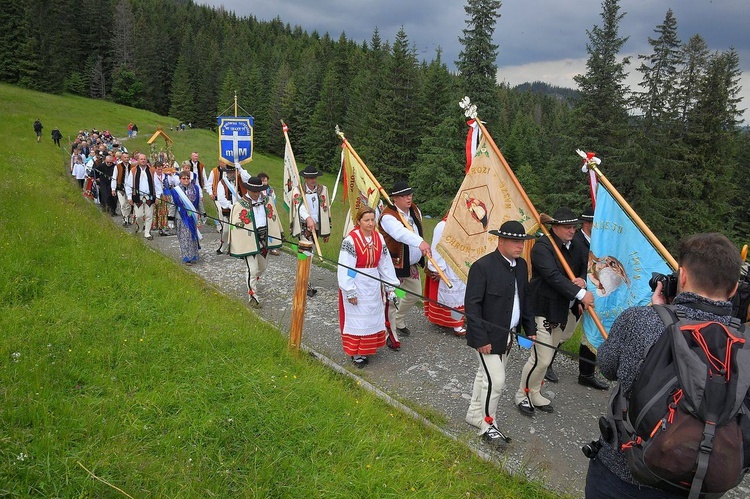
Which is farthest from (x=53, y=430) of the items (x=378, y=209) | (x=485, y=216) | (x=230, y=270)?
(x=230, y=270)

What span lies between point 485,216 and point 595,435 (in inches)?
106

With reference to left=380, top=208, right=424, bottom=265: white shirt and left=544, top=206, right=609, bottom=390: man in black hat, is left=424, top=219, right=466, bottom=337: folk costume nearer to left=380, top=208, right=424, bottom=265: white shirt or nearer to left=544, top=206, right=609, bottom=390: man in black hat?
left=380, top=208, right=424, bottom=265: white shirt

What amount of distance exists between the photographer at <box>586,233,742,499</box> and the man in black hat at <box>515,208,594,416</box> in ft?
8.02

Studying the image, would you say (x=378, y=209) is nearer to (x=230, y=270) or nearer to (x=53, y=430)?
(x=230, y=270)

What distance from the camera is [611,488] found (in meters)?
2.65

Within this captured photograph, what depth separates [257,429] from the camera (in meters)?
4.03

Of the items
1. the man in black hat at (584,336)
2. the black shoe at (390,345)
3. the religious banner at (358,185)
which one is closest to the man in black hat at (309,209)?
the religious banner at (358,185)

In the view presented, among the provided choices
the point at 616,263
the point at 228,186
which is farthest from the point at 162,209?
the point at 616,263

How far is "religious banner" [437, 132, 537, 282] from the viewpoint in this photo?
5.64 m

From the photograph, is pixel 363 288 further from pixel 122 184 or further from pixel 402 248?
pixel 122 184

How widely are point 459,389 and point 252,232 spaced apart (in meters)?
4.41

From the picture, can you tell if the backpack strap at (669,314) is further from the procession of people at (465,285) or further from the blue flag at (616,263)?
the blue flag at (616,263)

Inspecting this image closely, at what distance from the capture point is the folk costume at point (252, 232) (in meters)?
8.39

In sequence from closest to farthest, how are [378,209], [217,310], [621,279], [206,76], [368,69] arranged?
[621,279]
[217,310]
[378,209]
[368,69]
[206,76]
